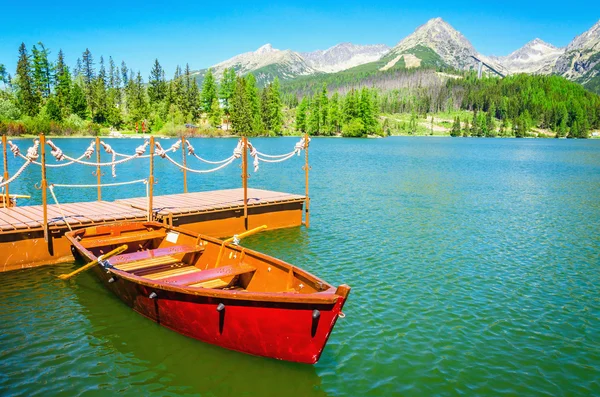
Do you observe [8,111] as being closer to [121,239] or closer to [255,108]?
[255,108]

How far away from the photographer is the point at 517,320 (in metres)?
11.0

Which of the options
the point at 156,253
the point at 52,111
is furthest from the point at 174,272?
the point at 52,111

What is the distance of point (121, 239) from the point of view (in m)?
13.3

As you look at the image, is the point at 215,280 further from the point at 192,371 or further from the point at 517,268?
the point at 517,268

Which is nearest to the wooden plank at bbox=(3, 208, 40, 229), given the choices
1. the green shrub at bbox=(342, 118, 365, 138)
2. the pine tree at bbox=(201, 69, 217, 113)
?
the pine tree at bbox=(201, 69, 217, 113)

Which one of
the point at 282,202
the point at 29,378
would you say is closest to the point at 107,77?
the point at 282,202

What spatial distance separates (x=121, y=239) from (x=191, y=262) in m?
2.53

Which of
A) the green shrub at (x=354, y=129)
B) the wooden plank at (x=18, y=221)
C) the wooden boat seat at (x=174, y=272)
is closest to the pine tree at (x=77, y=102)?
the green shrub at (x=354, y=129)

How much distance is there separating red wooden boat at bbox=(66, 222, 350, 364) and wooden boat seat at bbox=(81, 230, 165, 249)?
41mm

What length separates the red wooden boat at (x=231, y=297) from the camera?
24.6 ft

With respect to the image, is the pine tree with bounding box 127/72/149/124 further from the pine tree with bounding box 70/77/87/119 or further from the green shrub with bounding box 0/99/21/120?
the green shrub with bounding box 0/99/21/120

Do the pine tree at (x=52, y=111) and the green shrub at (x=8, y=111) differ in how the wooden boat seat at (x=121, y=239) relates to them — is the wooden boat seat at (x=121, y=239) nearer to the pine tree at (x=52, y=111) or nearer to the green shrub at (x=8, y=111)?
the green shrub at (x=8, y=111)

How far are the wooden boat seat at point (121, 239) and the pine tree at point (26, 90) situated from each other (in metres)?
100.0

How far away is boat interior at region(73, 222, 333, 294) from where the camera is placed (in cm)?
945
